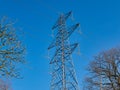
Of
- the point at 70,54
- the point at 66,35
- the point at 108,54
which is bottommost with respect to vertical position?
the point at 70,54

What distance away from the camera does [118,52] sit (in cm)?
3500

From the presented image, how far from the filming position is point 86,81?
34875 millimetres

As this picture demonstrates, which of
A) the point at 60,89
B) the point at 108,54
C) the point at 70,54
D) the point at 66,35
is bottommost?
the point at 60,89

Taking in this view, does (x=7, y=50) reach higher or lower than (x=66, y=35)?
lower

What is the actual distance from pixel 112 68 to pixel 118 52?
9.24ft

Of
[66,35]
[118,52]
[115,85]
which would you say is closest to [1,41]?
[66,35]

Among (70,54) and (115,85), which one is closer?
(70,54)

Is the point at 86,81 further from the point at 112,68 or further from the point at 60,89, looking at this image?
the point at 60,89

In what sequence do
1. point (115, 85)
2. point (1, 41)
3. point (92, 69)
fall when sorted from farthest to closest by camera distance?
point (92, 69), point (115, 85), point (1, 41)

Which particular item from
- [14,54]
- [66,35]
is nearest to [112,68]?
[66,35]

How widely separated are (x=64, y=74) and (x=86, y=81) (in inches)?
574

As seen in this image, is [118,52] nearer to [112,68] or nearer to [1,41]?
[112,68]

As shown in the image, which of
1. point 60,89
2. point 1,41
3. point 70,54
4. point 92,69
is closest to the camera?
point 1,41

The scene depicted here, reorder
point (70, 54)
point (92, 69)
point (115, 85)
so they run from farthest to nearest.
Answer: point (92, 69) < point (115, 85) < point (70, 54)
